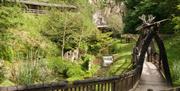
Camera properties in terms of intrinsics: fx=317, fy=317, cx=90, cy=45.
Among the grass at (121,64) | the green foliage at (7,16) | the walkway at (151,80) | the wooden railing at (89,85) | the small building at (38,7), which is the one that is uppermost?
the small building at (38,7)

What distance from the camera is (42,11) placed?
38.0 metres

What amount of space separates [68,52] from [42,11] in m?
10.5

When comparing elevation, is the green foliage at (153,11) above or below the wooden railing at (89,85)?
above

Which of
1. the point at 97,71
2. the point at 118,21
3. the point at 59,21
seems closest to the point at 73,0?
the point at 118,21

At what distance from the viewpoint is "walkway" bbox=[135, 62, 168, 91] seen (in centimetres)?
1369

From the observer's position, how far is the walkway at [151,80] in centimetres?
1369

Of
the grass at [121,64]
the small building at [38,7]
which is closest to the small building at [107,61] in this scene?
the grass at [121,64]

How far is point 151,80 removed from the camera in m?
15.8

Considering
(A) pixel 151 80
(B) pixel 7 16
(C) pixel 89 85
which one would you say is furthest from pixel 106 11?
(C) pixel 89 85

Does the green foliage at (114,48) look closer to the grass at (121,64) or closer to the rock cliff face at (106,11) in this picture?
the grass at (121,64)

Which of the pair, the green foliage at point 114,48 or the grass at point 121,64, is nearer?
the grass at point 121,64

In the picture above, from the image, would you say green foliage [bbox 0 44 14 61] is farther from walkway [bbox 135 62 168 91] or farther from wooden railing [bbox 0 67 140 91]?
wooden railing [bbox 0 67 140 91]

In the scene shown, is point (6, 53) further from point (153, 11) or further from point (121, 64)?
point (153, 11)

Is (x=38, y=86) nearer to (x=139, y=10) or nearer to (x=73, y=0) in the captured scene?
(x=139, y=10)
